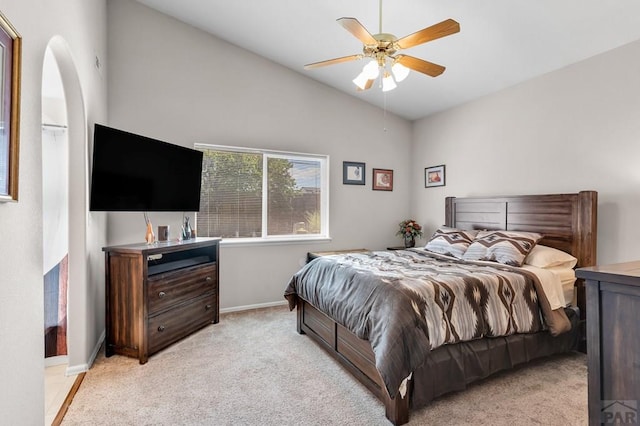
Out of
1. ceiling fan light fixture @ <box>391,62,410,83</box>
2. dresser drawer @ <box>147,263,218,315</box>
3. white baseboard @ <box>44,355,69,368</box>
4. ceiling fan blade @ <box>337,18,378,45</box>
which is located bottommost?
white baseboard @ <box>44,355,69,368</box>

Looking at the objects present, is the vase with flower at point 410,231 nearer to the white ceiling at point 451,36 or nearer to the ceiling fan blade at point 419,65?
the white ceiling at point 451,36

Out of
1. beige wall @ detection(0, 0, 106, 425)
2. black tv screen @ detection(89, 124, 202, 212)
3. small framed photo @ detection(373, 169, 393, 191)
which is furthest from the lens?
small framed photo @ detection(373, 169, 393, 191)

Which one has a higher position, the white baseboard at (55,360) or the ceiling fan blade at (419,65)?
the ceiling fan blade at (419,65)

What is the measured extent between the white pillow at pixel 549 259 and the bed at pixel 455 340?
102mm

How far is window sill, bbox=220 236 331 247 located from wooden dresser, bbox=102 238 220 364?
78 cm

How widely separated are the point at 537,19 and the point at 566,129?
1.19 metres

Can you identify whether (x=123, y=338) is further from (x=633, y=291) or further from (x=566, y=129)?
(x=566, y=129)

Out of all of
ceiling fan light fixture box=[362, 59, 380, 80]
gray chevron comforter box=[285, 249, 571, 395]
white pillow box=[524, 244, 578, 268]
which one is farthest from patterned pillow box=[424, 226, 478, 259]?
ceiling fan light fixture box=[362, 59, 380, 80]

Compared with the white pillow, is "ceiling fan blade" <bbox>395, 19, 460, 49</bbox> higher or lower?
higher

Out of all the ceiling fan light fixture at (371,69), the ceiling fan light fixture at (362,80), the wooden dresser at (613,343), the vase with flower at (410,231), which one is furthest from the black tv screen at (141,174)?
the wooden dresser at (613,343)

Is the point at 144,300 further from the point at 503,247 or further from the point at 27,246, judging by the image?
the point at 503,247

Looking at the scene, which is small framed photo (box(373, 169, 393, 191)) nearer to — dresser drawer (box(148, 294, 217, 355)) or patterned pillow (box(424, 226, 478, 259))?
patterned pillow (box(424, 226, 478, 259))

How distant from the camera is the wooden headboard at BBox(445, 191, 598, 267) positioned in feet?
9.46

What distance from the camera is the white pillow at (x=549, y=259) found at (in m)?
2.88
